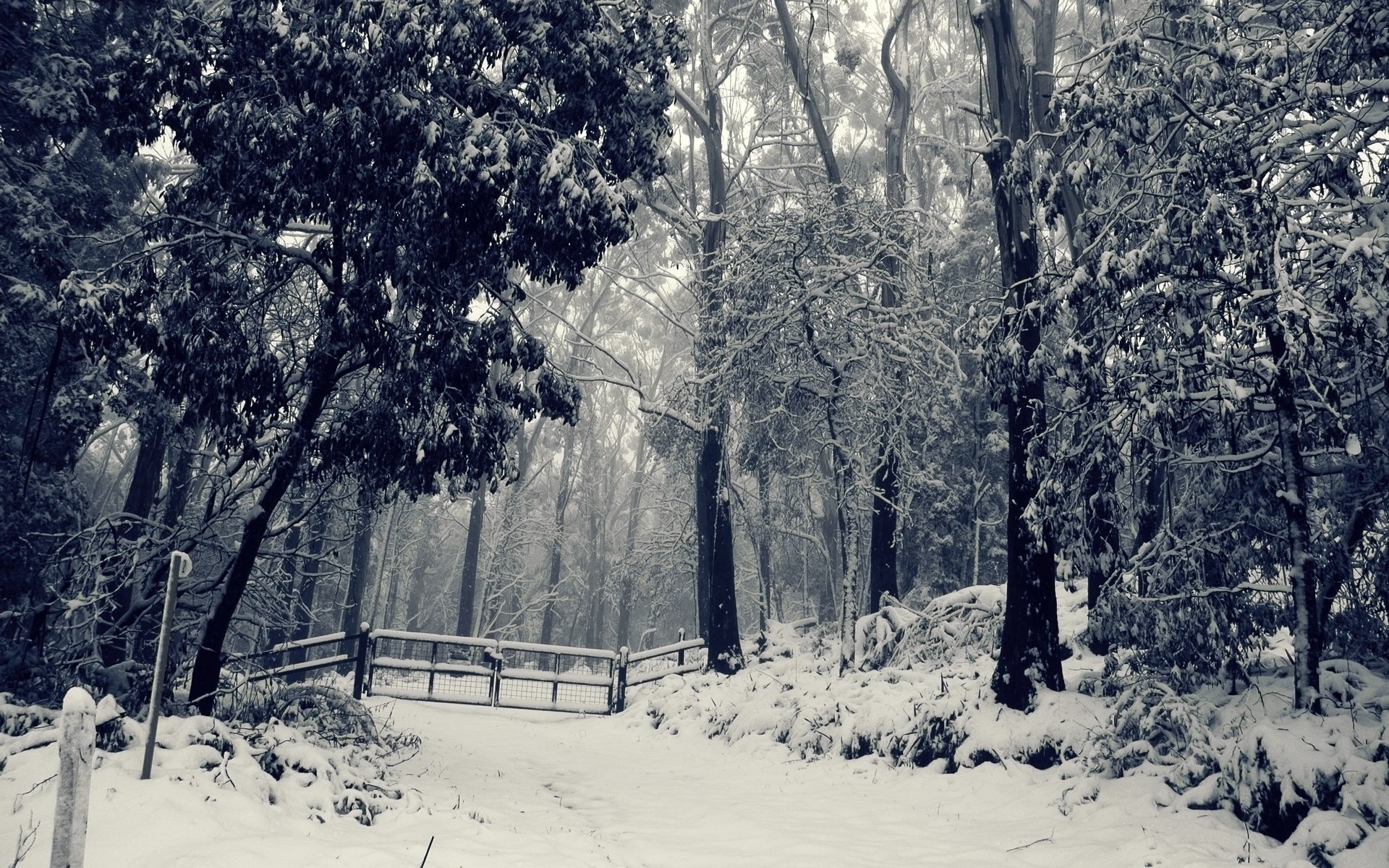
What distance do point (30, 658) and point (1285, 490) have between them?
10045 millimetres

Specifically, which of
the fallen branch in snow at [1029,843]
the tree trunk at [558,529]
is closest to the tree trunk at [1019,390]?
the fallen branch in snow at [1029,843]

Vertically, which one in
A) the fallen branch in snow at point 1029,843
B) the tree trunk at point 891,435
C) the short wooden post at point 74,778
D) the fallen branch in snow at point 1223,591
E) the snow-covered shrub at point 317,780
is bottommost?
the fallen branch in snow at point 1029,843

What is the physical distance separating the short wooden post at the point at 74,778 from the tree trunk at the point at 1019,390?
7220 millimetres

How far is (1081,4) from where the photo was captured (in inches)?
659

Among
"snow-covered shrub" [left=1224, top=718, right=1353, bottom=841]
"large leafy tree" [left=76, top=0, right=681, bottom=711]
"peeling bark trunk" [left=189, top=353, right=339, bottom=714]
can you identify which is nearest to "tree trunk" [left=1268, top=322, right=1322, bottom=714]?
"snow-covered shrub" [left=1224, top=718, right=1353, bottom=841]

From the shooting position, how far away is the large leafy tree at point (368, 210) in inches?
273

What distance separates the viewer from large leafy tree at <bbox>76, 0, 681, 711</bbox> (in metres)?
6.92

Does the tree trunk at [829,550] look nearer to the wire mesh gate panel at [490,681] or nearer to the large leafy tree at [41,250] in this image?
the wire mesh gate panel at [490,681]

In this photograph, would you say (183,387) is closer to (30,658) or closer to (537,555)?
(30,658)

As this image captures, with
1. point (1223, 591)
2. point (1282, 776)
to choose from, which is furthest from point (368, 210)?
point (1282, 776)

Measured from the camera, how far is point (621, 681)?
16.5 meters

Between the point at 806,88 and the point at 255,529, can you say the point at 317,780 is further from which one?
the point at 806,88

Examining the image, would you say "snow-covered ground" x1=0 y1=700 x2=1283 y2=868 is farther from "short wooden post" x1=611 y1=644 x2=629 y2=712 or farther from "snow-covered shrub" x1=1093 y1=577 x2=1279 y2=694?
"short wooden post" x1=611 y1=644 x2=629 y2=712

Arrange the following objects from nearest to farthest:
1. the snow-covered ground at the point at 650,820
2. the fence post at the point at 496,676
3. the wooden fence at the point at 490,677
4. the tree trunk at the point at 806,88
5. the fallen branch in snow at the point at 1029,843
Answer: the snow-covered ground at the point at 650,820
the fallen branch in snow at the point at 1029,843
the wooden fence at the point at 490,677
the tree trunk at the point at 806,88
the fence post at the point at 496,676
